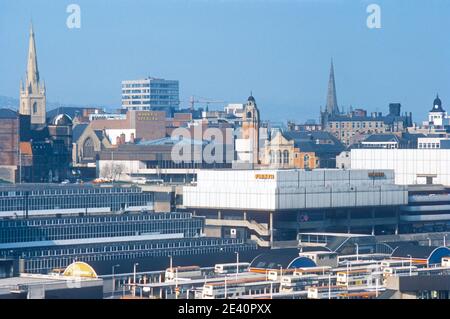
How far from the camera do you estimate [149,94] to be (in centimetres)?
9894

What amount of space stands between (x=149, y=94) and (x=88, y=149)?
3588 cm

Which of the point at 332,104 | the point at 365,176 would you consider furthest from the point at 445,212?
the point at 332,104

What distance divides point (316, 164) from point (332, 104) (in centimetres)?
2880

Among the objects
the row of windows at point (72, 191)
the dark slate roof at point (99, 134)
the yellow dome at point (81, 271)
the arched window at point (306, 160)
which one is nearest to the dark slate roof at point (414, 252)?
the yellow dome at point (81, 271)

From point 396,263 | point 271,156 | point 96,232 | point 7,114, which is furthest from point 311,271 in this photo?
point 271,156

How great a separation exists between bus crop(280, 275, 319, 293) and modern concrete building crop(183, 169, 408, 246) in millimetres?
14441

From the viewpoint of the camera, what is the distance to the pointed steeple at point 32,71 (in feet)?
193

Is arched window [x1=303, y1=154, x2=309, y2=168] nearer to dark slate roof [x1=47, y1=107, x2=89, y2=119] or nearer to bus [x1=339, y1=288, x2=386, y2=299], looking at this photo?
dark slate roof [x1=47, y1=107, x2=89, y2=119]

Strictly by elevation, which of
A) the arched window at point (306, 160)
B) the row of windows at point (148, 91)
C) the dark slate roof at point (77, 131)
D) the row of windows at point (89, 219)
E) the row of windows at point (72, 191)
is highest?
the row of windows at point (148, 91)

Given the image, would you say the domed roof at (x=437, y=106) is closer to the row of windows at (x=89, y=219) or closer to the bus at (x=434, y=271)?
the row of windows at (x=89, y=219)

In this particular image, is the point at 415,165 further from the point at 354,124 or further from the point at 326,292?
the point at 354,124

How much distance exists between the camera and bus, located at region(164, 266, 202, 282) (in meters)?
23.7

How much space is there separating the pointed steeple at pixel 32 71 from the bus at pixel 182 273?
3314 cm
